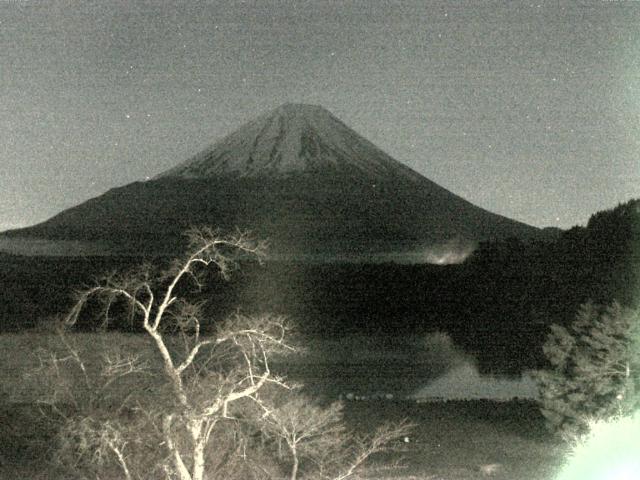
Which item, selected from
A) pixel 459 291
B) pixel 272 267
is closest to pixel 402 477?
pixel 459 291

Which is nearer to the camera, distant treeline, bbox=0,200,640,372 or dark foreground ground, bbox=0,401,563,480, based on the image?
dark foreground ground, bbox=0,401,563,480

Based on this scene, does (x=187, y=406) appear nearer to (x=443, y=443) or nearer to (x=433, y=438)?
(x=443, y=443)

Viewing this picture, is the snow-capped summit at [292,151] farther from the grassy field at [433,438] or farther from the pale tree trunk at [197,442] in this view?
the pale tree trunk at [197,442]

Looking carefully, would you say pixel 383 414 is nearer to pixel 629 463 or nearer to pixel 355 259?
pixel 629 463

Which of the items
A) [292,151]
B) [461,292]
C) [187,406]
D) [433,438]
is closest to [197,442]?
[187,406]

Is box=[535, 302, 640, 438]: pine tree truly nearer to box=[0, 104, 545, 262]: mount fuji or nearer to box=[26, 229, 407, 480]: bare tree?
box=[26, 229, 407, 480]: bare tree

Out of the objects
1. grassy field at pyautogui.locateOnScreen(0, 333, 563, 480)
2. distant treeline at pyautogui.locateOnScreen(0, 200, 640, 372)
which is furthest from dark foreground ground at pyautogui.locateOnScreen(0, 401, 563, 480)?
distant treeline at pyautogui.locateOnScreen(0, 200, 640, 372)

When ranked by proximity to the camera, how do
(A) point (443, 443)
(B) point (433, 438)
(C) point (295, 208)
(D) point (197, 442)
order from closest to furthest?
1. (D) point (197, 442)
2. (A) point (443, 443)
3. (B) point (433, 438)
4. (C) point (295, 208)
